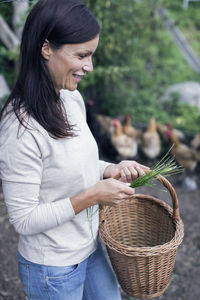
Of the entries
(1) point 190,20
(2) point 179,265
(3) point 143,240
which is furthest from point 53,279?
(1) point 190,20

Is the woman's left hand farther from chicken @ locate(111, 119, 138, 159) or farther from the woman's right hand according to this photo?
chicken @ locate(111, 119, 138, 159)

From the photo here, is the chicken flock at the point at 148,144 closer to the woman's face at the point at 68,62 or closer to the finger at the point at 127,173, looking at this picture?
the finger at the point at 127,173

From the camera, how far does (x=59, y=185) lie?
1.36 meters

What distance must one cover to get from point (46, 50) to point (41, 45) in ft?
0.09

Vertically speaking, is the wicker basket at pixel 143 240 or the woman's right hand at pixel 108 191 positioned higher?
the woman's right hand at pixel 108 191

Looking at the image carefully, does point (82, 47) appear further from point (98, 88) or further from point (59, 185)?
point (98, 88)

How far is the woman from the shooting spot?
49.0 inches

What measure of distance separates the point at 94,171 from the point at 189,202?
2.75 metres

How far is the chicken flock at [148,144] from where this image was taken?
14.3ft

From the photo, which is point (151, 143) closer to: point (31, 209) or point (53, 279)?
point (53, 279)

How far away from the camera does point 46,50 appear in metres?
1.28

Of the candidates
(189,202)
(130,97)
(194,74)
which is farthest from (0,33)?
(194,74)

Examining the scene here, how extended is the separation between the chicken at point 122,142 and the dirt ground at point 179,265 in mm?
1025

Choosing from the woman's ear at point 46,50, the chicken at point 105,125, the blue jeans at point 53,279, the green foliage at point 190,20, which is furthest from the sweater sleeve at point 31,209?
the green foliage at point 190,20
